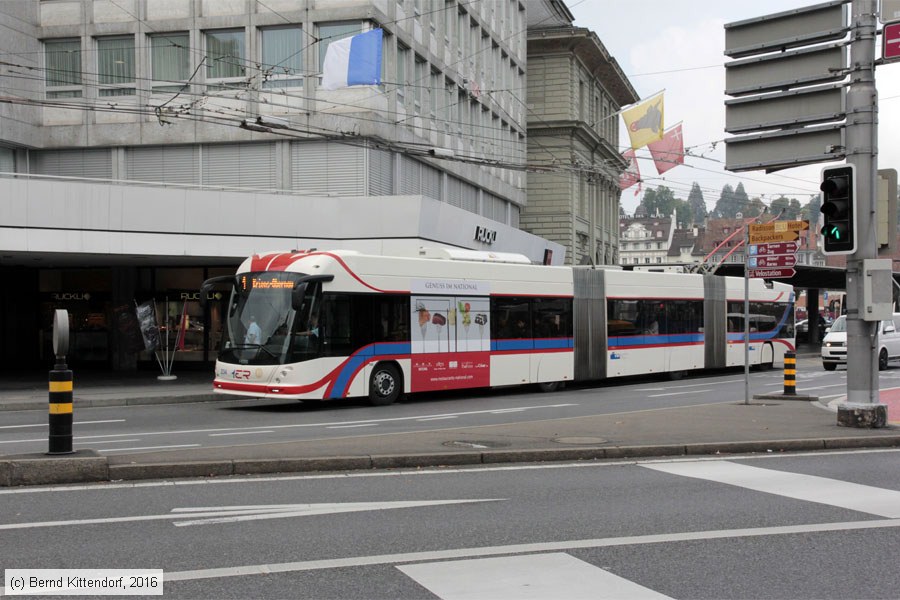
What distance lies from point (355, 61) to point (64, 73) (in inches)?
485

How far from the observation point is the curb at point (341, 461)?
9.31 m

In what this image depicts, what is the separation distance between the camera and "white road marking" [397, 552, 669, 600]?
563cm

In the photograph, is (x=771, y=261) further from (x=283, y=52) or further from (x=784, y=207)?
(x=784, y=207)

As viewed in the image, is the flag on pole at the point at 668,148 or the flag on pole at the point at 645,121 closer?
the flag on pole at the point at 645,121

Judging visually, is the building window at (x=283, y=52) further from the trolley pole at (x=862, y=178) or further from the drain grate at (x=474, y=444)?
the drain grate at (x=474, y=444)

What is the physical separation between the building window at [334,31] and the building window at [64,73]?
8.03 meters

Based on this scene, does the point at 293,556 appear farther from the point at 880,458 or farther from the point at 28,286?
the point at 28,286

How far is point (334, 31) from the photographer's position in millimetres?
30641

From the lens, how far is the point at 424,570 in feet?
20.2

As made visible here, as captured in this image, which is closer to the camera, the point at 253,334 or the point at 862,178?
the point at 862,178

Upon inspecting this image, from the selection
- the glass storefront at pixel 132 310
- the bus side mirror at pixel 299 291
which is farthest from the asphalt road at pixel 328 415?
the glass storefront at pixel 132 310

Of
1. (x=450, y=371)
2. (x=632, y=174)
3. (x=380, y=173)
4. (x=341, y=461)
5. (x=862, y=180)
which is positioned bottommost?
(x=341, y=461)

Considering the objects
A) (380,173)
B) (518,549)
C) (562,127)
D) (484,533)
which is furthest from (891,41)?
(562,127)

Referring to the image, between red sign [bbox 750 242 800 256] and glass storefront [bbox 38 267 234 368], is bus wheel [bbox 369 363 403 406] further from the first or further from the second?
glass storefront [bbox 38 267 234 368]
